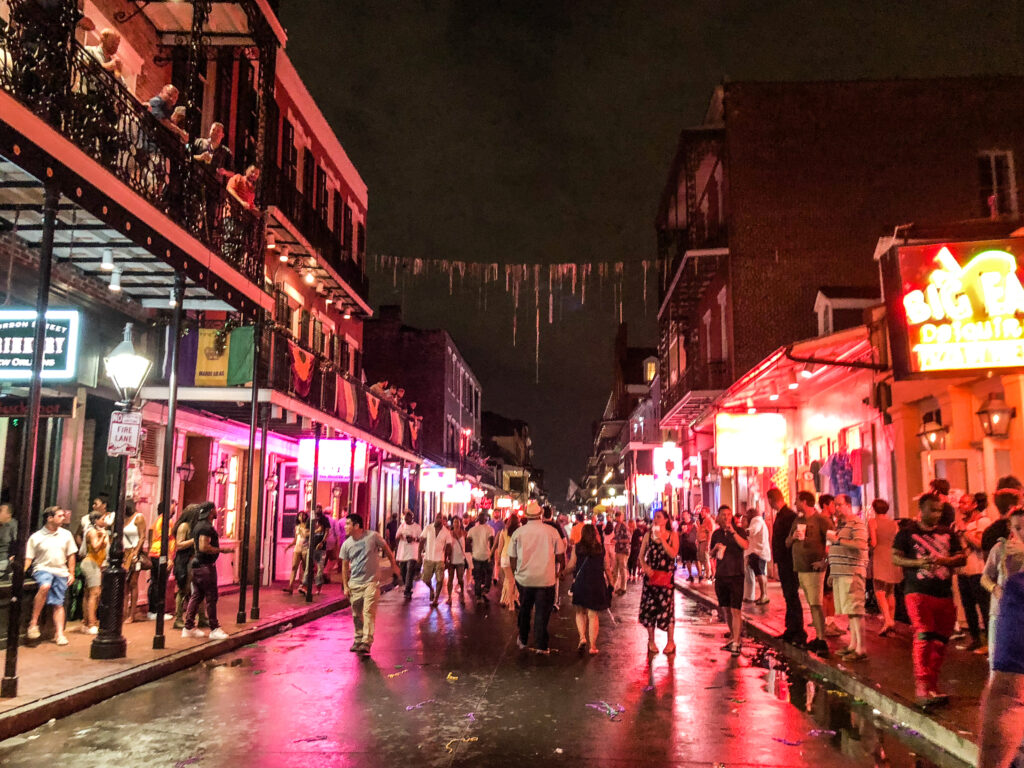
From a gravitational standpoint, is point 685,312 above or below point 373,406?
above

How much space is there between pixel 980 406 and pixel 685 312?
20.0 meters

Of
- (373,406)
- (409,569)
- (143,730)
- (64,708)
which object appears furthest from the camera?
(373,406)

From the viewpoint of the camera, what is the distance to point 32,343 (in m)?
8.80

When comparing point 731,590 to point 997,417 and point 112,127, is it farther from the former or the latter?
point 112,127

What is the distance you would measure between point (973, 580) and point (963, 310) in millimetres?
3606

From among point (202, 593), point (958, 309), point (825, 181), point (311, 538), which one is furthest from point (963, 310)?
point (825, 181)

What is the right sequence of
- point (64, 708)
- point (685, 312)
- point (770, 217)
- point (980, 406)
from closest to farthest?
point (64, 708) < point (980, 406) < point (770, 217) < point (685, 312)

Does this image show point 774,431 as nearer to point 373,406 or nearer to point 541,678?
point 373,406

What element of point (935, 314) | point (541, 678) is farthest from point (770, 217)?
point (541, 678)

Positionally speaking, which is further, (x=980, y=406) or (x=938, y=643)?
(x=980, y=406)

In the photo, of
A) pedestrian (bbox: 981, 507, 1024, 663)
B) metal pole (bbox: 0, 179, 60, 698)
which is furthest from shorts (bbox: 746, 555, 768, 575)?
metal pole (bbox: 0, 179, 60, 698)

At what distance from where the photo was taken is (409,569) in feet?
62.7

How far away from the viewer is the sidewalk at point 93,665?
7.39 metres

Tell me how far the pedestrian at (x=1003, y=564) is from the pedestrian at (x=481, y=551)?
522 inches
